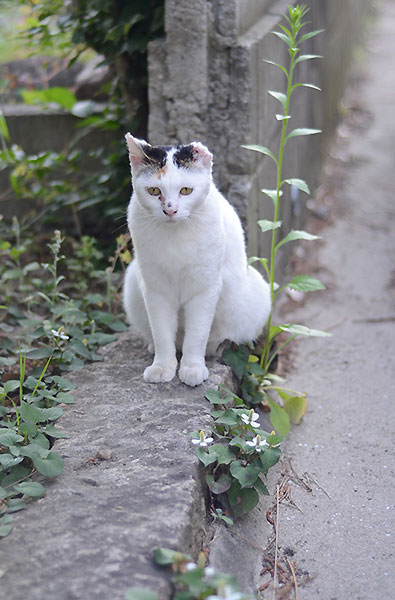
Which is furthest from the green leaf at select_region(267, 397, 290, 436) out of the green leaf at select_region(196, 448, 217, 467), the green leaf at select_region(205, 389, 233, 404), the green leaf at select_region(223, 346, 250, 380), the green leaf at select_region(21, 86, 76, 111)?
the green leaf at select_region(21, 86, 76, 111)

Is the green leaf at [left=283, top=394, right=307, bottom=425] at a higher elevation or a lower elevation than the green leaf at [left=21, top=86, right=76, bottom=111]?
lower

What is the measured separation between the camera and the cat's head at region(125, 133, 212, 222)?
2287 mm

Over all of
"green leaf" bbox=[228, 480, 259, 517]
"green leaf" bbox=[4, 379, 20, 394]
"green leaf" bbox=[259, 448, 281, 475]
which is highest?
"green leaf" bbox=[4, 379, 20, 394]

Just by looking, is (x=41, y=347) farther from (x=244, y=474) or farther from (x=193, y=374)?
(x=244, y=474)

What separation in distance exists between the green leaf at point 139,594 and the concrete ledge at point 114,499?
56 mm

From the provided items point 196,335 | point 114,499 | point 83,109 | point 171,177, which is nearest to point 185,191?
point 171,177

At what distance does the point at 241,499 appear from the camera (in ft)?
7.45

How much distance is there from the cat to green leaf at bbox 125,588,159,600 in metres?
1.02

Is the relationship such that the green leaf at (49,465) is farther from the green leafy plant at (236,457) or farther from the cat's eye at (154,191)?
the cat's eye at (154,191)

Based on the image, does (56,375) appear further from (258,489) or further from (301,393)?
(301,393)

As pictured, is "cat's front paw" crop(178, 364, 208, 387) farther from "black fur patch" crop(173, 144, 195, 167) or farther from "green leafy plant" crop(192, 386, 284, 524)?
"black fur patch" crop(173, 144, 195, 167)

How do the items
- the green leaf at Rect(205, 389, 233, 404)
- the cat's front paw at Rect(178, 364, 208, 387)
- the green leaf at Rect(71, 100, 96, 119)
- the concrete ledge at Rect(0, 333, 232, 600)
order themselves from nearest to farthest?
the concrete ledge at Rect(0, 333, 232, 600)
the green leaf at Rect(205, 389, 233, 404)
the cat's front paw at Rect(178, 364, 208, 387)
the green leaf at Rect(71, 100, 96, 119)

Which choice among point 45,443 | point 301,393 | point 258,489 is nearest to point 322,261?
point 301,393

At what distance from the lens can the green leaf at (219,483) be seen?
222cm
